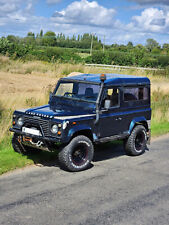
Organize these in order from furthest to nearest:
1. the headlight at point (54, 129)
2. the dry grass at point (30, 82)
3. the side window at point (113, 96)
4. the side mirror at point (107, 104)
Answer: the dry grass at point (30, 82) < the side window at point (113, 96) < the side mirror at point (107, 104) < the headlight at point (54, 129)

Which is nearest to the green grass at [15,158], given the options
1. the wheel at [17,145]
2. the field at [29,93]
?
the field at [29,93]

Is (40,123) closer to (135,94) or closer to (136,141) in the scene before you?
(135,94)

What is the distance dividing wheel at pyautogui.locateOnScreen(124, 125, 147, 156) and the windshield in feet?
5.64

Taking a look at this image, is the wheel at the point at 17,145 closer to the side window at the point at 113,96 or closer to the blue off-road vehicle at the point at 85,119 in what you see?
the blue off-road vehicle at the point at 85,119

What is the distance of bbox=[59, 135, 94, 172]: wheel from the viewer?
790 centimetres

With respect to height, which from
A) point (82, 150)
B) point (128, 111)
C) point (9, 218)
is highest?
point (128, 111)

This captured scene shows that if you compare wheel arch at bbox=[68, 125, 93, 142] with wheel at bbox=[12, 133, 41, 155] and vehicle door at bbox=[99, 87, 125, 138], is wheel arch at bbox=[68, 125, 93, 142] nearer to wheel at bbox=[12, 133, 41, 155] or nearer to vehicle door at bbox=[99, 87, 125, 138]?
vehicle door at bbox=[99, 87, 125, 138]

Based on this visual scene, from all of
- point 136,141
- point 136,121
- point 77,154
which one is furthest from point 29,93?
point 77,154

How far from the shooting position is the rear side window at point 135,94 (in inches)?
370

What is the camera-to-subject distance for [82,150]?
8.33m

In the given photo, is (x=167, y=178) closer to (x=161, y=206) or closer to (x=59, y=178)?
(x=161, y=206)

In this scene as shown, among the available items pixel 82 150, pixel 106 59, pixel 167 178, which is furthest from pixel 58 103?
pixel 106 59

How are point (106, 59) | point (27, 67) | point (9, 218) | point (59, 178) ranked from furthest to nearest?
point (106, 59), point (27, 67), point (59, 178), point (9, 218)

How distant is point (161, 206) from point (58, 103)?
4.02 meters
